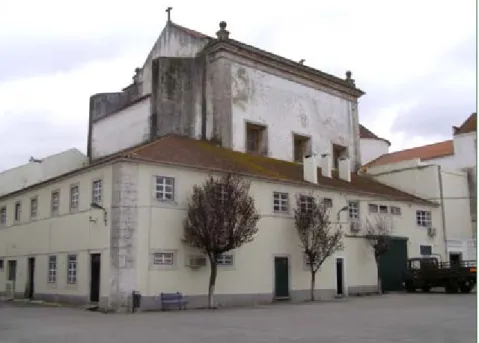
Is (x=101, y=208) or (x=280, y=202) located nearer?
(x=101, y=208)

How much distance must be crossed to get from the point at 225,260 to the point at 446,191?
66.5ft

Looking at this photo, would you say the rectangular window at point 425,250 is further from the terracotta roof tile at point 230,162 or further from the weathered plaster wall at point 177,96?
the weathered plaster wall at point 177,96

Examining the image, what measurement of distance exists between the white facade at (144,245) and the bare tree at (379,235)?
18.2 inches

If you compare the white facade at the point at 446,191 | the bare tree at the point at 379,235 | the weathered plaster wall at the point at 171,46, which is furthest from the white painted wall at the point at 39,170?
the white facade at the point at 446,191

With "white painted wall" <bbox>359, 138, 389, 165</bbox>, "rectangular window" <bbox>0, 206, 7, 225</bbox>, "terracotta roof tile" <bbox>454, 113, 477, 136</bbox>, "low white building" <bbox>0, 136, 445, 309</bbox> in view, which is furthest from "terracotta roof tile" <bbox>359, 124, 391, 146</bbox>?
"rectangular window" <bbox>0, 206, 7, 225</bbox>

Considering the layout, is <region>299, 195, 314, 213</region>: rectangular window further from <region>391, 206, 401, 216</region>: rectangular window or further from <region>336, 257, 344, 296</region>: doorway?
<region>391, 206, 401, 216</region>: rectangular window

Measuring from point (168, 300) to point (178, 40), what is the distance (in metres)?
20.1

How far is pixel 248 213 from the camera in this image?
25031 mm

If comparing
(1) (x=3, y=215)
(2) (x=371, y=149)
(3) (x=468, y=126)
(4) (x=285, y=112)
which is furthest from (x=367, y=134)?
(1) (x=3, y=215)

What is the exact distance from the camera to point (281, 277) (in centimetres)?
2920

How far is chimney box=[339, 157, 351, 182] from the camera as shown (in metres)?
36.6

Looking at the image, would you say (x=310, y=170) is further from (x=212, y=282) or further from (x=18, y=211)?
(x=18, y=211)

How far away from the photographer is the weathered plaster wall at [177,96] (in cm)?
3344

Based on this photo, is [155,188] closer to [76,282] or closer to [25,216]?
[76,282]
